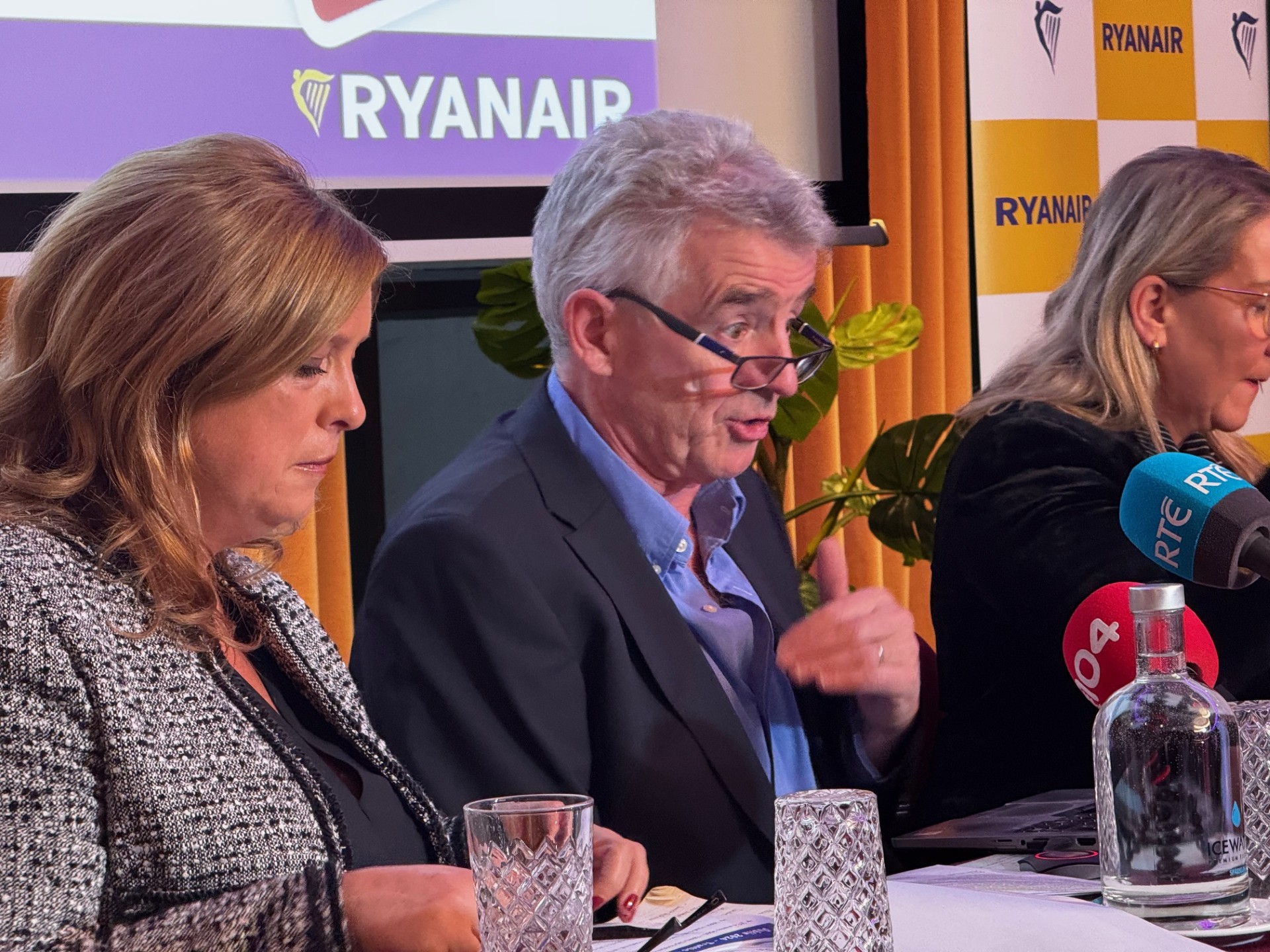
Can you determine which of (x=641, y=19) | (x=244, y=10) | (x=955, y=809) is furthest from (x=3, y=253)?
(x=955, y=809)

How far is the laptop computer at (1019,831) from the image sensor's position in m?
1.47

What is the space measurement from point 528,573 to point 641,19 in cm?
220

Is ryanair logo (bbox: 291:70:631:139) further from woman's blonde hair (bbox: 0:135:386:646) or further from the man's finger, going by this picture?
woman's blonde hair (bbox: 0:135:386:646)

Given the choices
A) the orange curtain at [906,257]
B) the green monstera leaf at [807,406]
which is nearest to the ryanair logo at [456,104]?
the green monstera leaf at [807,406]

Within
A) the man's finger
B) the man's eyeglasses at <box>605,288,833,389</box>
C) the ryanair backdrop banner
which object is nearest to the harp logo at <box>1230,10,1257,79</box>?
the ryanair backdrop banner

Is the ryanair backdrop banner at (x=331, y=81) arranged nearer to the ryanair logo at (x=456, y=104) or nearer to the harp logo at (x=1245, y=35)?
the ryanair logo at (x=456, y=104)

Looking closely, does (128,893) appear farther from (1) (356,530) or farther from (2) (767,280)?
(1) (356,530)

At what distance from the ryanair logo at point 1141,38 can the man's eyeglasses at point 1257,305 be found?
2470 mm

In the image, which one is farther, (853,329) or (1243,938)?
(853,329)

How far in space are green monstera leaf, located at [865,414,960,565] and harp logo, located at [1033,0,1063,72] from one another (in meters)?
1.48

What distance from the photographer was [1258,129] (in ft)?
16.3

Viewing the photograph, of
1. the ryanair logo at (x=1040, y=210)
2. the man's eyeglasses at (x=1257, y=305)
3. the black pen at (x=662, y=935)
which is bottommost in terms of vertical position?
the black pen at (x=662, y=935)

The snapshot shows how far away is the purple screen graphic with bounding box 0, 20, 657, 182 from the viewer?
2900 millimetres

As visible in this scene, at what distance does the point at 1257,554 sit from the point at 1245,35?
166 inches
